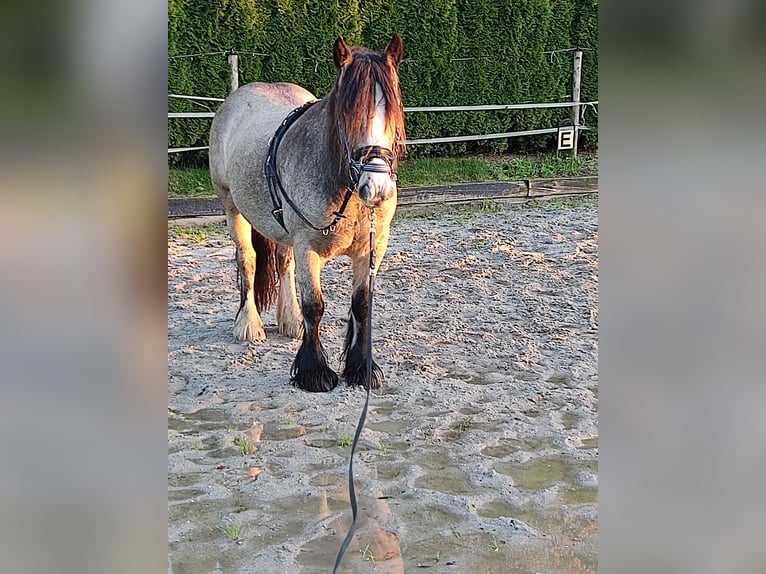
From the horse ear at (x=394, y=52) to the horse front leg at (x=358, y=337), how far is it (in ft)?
3.40

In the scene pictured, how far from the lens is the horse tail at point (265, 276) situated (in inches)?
169

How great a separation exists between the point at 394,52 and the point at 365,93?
1.01 ft

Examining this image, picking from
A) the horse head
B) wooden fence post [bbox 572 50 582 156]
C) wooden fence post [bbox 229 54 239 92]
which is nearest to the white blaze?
the horse head

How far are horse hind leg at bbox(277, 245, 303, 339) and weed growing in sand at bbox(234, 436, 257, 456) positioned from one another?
1.38m

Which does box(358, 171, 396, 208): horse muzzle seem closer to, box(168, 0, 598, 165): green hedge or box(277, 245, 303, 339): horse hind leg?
box(277, 245, 303, 339): horse hind leg

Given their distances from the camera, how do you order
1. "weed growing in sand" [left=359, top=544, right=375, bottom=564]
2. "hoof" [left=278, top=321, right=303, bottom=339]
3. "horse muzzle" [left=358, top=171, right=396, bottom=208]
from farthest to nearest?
"hoof" [left=278, top=321, right=303, bottom=339] < "horse muzzle" [left=358, top=171, right=396, bottom=208] < "weed growing in sand" [left=359, top=544, right=375, bottom=564]

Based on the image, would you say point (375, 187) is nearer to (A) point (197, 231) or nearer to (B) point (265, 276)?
(B) point (265, 276)

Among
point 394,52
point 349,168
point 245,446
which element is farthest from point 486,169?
point 245,446

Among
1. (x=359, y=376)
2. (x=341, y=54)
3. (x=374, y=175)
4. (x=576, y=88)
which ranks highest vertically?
(x=576, y=88)

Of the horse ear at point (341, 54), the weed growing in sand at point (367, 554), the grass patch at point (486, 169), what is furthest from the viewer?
the grass patch at point (486, 169)

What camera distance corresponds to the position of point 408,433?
3.10 m

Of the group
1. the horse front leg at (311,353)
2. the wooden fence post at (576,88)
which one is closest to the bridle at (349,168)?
the horse front leg at (311,353)

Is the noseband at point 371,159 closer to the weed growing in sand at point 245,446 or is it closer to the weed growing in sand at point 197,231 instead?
the weed growing in sand at point 245,446

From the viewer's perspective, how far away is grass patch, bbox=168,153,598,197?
342 inches
